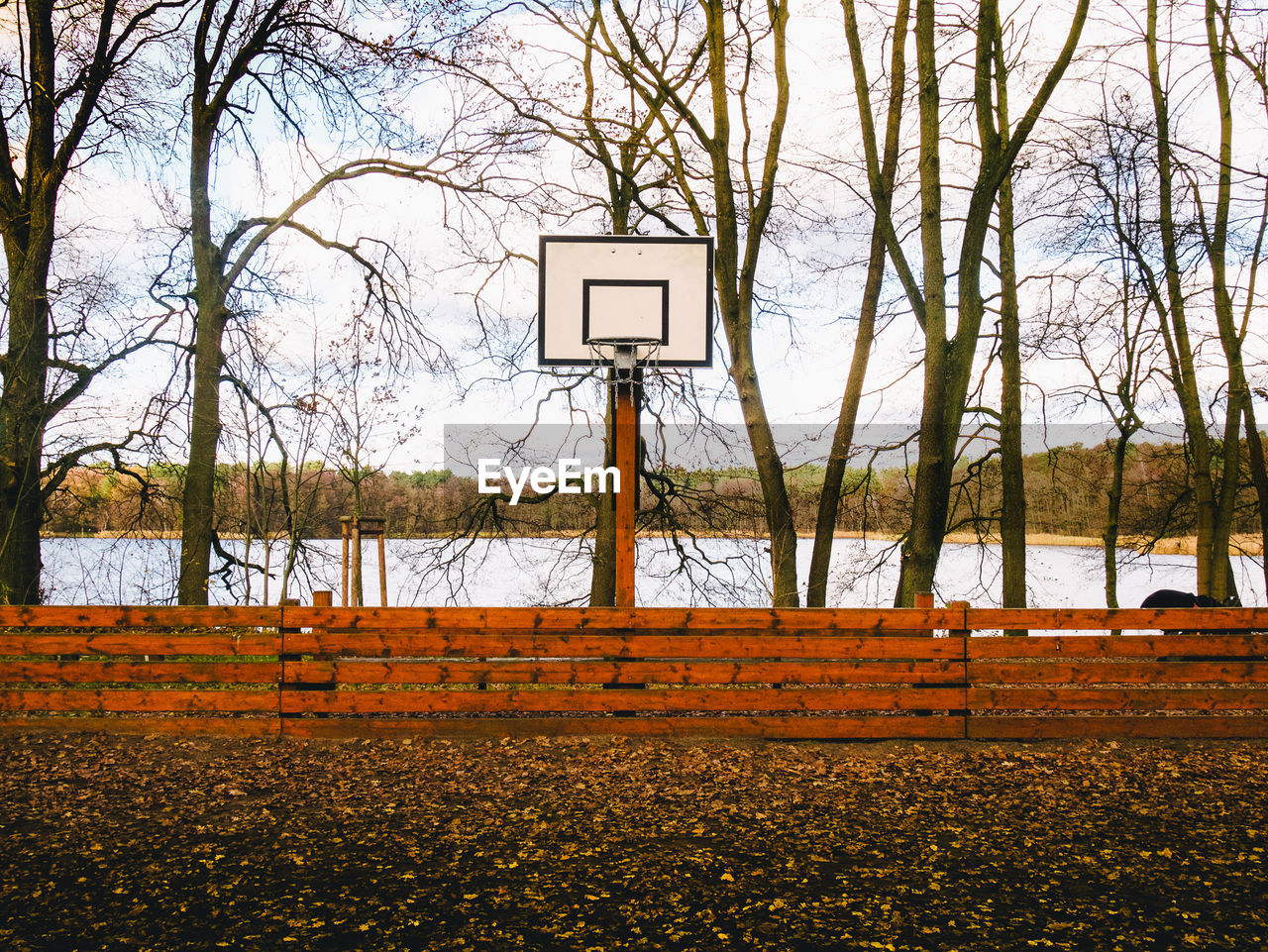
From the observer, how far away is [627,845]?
4438 mm

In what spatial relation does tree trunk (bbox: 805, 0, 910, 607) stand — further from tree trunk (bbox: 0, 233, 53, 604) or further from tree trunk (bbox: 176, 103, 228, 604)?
tree trunk (bbox: 0, 233, 53, 604)

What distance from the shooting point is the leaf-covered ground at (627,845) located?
349 cm

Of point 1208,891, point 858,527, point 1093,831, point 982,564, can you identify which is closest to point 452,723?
point 1093,831

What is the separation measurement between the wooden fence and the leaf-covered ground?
0.22 meters

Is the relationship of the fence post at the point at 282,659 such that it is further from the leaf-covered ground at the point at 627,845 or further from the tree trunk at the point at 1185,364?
the tree trunk at the point at 1185,364

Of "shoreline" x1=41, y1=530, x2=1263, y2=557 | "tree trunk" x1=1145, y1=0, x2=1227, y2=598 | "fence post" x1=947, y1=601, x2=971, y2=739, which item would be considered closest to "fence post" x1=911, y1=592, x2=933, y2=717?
"fence post" x1=947, y1=601, x2=971, y2=739

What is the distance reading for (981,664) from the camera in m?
6.45

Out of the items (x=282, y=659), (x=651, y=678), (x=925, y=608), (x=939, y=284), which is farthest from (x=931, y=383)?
(x=282, y=659)

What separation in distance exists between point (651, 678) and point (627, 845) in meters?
2.03

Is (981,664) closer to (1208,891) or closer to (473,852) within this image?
(1208,891)

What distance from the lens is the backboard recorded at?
803cm

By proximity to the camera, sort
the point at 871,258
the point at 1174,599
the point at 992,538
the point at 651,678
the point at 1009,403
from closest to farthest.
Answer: the point at 651,678 < the point at 1174,599 < the point at 871,258 < the point at 1009,403 < the point at 992,538

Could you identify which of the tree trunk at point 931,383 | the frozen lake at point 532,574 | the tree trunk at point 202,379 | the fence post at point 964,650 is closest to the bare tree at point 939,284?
the tree trunk at point 931,383

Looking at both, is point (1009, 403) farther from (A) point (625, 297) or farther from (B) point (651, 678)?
(B) point (651, 678)
